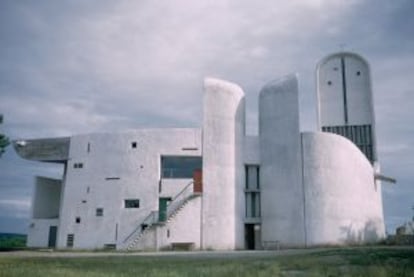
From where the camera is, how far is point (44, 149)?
41844mm

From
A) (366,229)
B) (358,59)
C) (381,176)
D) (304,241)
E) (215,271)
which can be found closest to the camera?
(215,271)

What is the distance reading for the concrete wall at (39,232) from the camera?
1657 inches

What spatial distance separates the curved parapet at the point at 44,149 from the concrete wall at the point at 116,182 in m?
2.60

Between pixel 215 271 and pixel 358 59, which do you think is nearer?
pixel 215 271

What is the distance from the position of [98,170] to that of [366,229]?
935 inches

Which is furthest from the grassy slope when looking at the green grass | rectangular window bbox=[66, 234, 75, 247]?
rectangular window bbox=[66, 234, 75, 247]

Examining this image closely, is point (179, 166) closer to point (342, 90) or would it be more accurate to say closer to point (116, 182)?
point (116, 182)

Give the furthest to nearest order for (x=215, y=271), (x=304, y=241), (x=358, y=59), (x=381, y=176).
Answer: (x=358, y=59)
(x=381, y=176)
(x=304, y=241)
(x=215, y=271)

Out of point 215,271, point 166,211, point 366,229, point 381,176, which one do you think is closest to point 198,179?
point 166,211

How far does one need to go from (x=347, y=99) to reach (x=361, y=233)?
15.8 meters

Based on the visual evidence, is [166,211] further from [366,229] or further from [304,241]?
[366,229]

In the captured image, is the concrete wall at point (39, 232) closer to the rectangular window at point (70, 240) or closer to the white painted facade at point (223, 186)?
the white painted facade at point (223, 186)

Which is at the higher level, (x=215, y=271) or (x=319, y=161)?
(x=319, y=161)

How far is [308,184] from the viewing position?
3684cm
